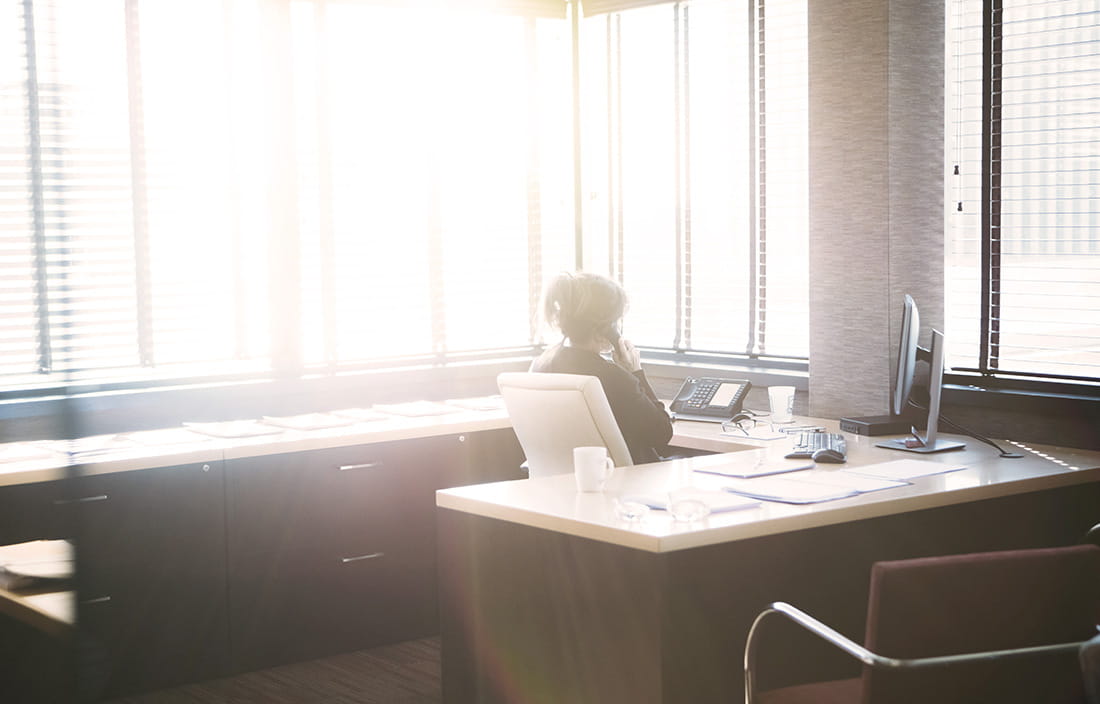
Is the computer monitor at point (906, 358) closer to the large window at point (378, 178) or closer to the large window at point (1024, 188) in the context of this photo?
the large window at point (1024, 188)

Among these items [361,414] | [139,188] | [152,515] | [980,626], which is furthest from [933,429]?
[139,188]

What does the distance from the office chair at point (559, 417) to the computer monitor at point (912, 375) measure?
91cm

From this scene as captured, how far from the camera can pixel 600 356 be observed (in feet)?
13.4

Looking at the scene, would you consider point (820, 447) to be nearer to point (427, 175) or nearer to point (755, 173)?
point (755, 173)

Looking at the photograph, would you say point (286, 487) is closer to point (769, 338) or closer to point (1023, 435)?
point (769, 338)

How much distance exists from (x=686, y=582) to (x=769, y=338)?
7.87 feet

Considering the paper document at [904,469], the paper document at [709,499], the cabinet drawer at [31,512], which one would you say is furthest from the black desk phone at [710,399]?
the cabinet drawer at [31,512]

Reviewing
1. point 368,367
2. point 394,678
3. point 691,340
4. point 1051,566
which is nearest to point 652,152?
point 691,340

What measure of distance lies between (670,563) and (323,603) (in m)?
2.00

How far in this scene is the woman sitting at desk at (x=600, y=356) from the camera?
3.99 meters

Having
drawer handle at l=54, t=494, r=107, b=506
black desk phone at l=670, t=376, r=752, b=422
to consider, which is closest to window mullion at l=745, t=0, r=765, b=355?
black desk phone at l=670, t=376, r=752, b=422

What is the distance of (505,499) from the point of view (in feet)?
10.5

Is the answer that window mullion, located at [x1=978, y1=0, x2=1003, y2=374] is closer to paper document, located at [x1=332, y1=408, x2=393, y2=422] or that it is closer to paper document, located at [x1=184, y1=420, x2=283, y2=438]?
Answer: paper document, located at [x1=332, y1=408, x2=393, y2=422]

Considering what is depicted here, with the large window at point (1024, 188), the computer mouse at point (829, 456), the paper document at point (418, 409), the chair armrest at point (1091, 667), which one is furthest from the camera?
the paper document at point (418, 409)
